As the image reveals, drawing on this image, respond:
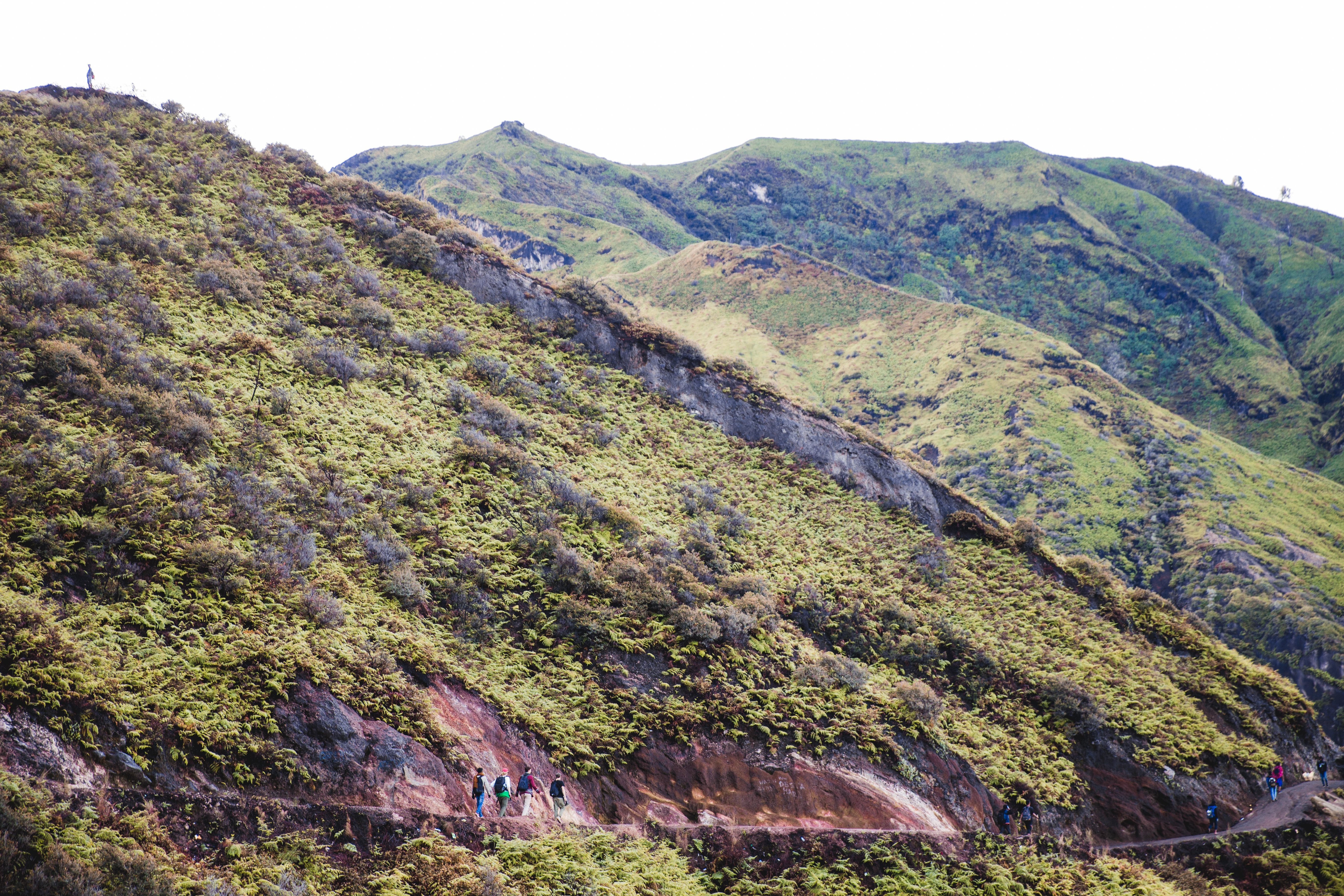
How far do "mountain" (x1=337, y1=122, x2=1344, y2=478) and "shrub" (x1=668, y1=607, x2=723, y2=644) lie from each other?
4035 inches

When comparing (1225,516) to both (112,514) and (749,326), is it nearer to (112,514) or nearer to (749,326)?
(749,326)

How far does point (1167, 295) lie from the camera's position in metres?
122

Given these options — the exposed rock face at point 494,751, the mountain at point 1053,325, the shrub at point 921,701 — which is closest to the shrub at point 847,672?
the shrub at point 921,701

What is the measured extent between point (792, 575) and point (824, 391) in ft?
182

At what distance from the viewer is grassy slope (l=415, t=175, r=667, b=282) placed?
351 ft

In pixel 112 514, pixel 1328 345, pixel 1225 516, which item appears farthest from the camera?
pixel 1328 345

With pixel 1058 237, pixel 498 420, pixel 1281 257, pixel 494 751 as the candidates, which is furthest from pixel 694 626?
pixel 1281 257

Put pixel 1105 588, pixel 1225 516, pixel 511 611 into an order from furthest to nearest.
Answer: pixel 1225 516 < pixel 1105 588 < pixel 511 611

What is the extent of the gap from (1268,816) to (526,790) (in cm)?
2300

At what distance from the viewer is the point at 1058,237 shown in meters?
137

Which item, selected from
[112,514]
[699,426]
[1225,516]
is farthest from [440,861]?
[1225,516]

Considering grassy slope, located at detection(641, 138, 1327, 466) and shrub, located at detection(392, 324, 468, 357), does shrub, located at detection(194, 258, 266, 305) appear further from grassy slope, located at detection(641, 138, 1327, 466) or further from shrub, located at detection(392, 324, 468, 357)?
grassy slope, located at detection(641, 138, 1327, 466)

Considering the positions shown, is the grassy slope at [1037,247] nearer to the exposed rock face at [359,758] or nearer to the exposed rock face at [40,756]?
the exposed rock face at [359,758]

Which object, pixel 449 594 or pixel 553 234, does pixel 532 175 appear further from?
pixel 449 594
